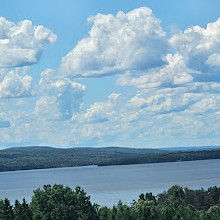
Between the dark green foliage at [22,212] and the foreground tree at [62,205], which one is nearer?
the dark green foliage at [22,212]

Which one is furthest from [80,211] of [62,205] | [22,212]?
[22,212]

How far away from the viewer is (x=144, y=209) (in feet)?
321

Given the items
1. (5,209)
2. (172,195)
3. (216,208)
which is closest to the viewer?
(5,209)

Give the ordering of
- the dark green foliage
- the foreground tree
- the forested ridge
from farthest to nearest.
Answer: the foreground tree < the forested ridge < the dark green foliage

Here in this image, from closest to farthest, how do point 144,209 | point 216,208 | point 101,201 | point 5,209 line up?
1. point 5,209
2. point 144,209
3. point 216,208
4. point 101,201

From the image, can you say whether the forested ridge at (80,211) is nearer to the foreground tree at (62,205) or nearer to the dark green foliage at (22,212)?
the foreground tree at (62,205)

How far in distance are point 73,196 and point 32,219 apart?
9.86m

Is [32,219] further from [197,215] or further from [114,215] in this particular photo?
[197,215]

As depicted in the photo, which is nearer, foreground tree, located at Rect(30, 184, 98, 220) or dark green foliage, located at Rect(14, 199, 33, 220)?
dark green foliage, located at Rect(14, 199, 33, 220)

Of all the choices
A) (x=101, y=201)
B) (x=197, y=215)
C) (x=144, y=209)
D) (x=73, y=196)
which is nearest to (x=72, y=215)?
(x=73, y=196)

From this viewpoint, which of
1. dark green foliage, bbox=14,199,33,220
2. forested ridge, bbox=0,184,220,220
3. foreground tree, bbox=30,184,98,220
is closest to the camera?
dark green foliage, bbox=14,199,33,220

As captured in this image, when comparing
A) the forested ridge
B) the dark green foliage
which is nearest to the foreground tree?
the forested ridge

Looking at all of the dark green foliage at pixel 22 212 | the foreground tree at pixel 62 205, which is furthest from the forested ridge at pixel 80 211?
the dark green foliage at pixel 22 212

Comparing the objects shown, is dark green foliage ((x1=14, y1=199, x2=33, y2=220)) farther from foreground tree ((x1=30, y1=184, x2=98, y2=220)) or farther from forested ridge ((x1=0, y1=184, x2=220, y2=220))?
foreground tree ((x1=30, y1=184, x2=98, y2=220))
